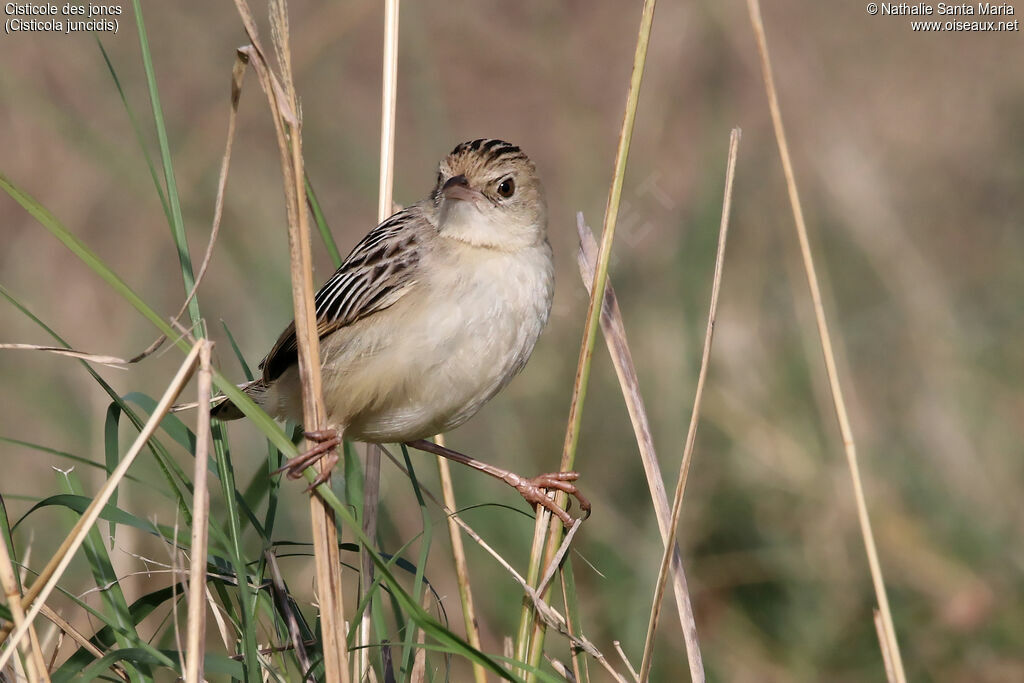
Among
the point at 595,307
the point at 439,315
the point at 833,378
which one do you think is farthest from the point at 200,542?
the point at 833,378

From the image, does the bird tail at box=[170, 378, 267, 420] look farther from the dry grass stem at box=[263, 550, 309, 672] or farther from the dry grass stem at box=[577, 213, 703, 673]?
the dry grass stem at box=[577, 213, 703, 673]

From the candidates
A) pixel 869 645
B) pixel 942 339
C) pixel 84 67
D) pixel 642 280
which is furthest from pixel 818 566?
pixel 84 67

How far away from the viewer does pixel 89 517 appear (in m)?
2.29

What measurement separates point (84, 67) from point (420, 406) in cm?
Result: 607

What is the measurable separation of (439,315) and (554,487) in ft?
2.03

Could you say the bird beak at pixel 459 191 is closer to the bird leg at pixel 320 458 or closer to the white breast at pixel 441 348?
the white breast at pixel 441 348

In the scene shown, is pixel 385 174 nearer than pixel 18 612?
No

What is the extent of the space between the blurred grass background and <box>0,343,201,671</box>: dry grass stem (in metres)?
1.65

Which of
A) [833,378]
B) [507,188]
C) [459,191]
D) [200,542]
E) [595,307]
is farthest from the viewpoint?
[507,188]

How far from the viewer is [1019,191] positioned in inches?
333

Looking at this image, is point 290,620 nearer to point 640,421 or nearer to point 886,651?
point 640,421

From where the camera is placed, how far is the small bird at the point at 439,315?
3393mm

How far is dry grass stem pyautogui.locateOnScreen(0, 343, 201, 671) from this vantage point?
2275mm

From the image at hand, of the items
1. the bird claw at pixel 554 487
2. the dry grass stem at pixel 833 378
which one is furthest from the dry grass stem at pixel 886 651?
the bird claw at pixel 554 487
